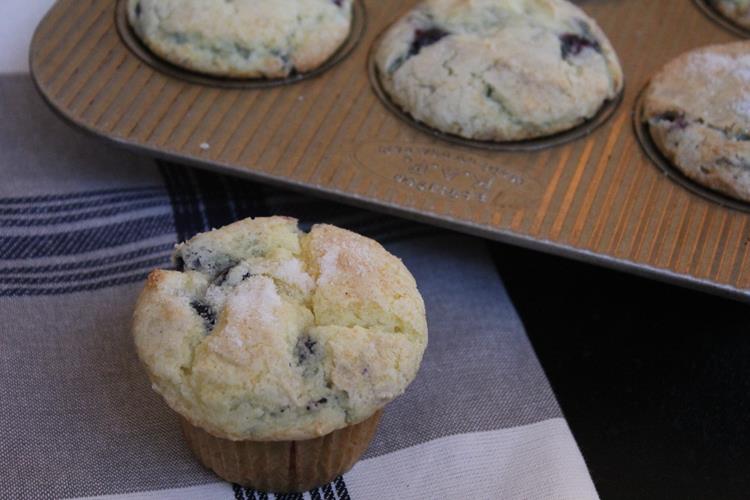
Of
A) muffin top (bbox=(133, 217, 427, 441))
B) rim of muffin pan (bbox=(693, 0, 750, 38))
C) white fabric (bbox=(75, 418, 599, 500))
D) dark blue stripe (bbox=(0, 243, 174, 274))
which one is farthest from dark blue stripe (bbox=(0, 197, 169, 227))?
rim of muffin pan (bbox=(693, 0, 750, 38))

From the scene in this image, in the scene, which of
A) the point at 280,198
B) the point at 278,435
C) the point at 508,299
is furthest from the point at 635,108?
the point at 278,435

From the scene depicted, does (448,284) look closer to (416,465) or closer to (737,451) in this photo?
(416,465)

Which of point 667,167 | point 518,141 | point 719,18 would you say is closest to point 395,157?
point 518,141

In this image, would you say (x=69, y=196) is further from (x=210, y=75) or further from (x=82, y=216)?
(x=210, y=75)

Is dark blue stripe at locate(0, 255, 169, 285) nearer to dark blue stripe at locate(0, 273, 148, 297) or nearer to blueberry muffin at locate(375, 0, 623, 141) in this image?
dark blue stripe at locate(0, 273, 148, 297)

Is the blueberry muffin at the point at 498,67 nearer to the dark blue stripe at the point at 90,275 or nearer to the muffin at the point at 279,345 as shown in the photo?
the muffin at the point at 279,345

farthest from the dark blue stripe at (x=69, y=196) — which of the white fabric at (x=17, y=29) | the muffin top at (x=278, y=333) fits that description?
the muffin top at (x=278, y=333)

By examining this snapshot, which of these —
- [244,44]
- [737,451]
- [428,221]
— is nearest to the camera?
[737,451]
